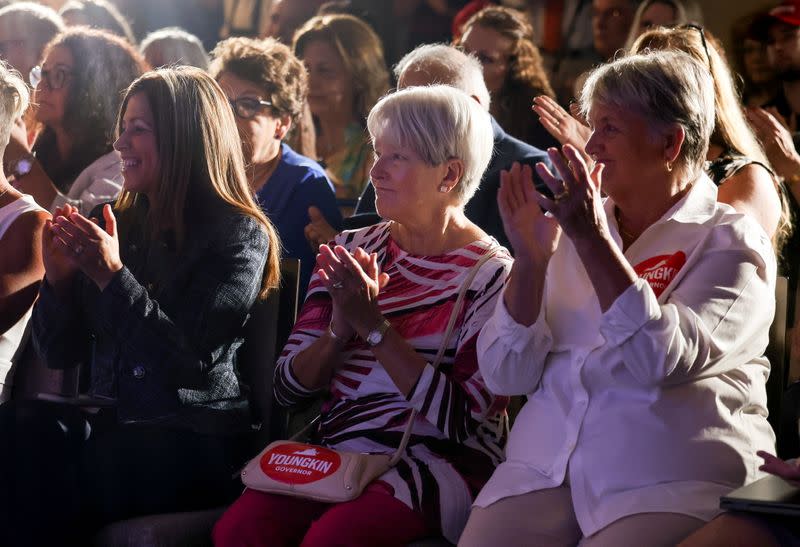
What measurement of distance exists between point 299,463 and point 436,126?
83 cm

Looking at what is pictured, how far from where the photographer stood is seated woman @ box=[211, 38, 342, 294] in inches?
151

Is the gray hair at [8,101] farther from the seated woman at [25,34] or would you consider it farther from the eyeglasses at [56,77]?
the seated woman at [25,34]

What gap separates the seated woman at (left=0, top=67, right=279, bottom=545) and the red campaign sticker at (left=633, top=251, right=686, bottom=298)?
0.96 meters

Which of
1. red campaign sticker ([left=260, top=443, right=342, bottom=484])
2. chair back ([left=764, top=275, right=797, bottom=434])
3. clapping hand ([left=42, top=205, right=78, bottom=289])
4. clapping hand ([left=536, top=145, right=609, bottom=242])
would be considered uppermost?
clapping hand ([left=536, top=145, right=609, bottom=242])

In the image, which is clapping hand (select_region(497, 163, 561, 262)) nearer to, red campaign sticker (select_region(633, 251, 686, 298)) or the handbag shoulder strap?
red campaign sticker (select_region(633, 251, 686, 298))

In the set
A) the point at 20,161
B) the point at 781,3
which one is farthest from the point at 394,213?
the point at 781,3

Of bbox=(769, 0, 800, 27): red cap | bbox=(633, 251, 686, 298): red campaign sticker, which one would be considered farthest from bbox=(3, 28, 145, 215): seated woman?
bbox=(769, 0, 800, 27): red cap

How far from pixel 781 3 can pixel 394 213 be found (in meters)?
2.46

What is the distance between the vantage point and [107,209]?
2.64 meters

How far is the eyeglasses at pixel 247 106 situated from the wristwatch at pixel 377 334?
167cm

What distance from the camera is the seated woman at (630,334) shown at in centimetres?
202

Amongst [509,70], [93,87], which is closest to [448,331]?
[93,87]

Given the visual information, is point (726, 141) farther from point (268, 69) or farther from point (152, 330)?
point (268, 69)

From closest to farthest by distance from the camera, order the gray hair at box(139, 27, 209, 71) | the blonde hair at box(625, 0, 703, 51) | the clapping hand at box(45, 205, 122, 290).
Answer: the clapping hand at box(45, 205, 122, 290)
the blonde hair at box(625, 0, 703, 51)
the gray hair at box(139, 27, 209, 71)
